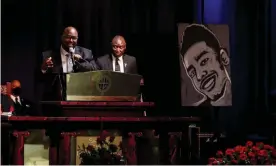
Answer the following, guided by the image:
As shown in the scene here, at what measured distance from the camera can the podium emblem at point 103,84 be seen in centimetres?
436

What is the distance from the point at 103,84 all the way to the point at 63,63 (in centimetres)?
69

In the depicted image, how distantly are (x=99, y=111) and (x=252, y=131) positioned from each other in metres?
3.35

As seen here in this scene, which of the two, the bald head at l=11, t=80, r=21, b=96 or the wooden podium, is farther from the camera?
the bald head at l=11, t=80, r=21, b=96

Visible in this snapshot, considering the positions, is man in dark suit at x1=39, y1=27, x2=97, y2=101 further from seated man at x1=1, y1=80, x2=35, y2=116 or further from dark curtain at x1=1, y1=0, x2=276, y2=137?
dark curtain at x1=1, y1=0, x2=276, y2=137

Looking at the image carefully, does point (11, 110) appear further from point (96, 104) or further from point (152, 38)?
point (152, 38)

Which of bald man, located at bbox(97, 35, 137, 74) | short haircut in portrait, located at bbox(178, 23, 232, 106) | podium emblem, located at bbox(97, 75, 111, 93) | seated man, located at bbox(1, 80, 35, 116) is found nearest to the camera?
podium emblem, located at bbox(97, 75, 111, 93)

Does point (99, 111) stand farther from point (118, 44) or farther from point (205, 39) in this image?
point (205, 39)

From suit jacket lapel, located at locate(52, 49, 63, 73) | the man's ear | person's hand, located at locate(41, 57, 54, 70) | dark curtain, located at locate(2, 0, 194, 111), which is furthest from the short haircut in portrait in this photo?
person's hand, located at locate(41, 57, 54, 70)

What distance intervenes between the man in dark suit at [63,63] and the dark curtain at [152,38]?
1.43 m

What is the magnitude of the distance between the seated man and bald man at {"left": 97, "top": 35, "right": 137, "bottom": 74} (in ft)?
3.18

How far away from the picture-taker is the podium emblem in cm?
436

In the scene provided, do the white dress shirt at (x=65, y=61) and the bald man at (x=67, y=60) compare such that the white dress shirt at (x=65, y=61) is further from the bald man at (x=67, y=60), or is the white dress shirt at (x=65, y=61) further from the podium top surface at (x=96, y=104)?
the podium top surface at (x=96, y=104)

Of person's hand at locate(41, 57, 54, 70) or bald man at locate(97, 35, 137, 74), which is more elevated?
bald man at locate(97, 35, 137, 74)

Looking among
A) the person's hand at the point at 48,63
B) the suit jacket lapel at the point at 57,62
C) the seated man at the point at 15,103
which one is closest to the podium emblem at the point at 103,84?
the person's hand at the point at 48,63
